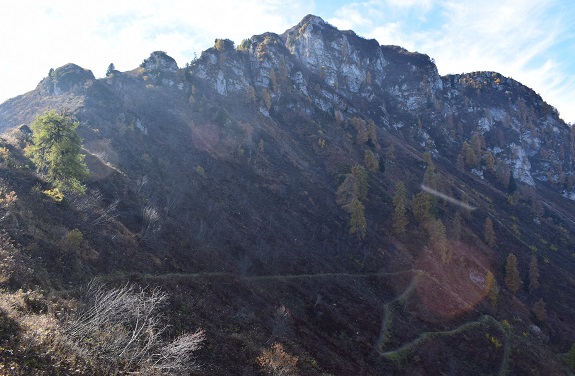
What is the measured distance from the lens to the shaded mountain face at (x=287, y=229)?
37344mm

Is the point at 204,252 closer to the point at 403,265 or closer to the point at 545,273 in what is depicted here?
the point at 403,265

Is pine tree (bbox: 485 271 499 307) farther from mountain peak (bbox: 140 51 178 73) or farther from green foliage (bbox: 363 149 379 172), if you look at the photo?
mountain peak (bbox: 140 51 178 73)

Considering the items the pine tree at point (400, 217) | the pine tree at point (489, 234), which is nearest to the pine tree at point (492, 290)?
the pine tree at point (400, 217)

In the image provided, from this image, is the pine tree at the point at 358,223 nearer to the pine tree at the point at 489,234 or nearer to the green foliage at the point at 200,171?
the green foliage at the point at 200,171

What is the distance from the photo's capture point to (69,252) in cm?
2973

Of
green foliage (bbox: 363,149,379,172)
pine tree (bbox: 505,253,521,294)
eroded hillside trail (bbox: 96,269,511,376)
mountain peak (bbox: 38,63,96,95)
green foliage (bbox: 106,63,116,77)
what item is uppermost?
green foliage (bbox: 106,63,116,77)

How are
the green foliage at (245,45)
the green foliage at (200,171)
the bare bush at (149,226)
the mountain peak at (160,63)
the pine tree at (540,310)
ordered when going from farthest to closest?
the green foliage at (245,45)
the mountain peak at (160,63)
the green foliage at (200,171)
the pine tree at (540,310)
the bare bush at (149,226)

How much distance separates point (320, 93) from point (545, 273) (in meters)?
122

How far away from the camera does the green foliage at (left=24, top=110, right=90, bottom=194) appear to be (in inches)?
1581

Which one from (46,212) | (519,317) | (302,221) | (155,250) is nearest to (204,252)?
(155,250)

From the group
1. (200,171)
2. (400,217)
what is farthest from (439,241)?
(200,171)


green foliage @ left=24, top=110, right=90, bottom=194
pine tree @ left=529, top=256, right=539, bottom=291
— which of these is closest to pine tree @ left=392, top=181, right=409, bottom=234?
pine tree @ left=529, top=256, right=539, bottom=291

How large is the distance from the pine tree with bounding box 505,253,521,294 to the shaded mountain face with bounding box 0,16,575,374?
190cm

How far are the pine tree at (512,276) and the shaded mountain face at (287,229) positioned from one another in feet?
6.24
